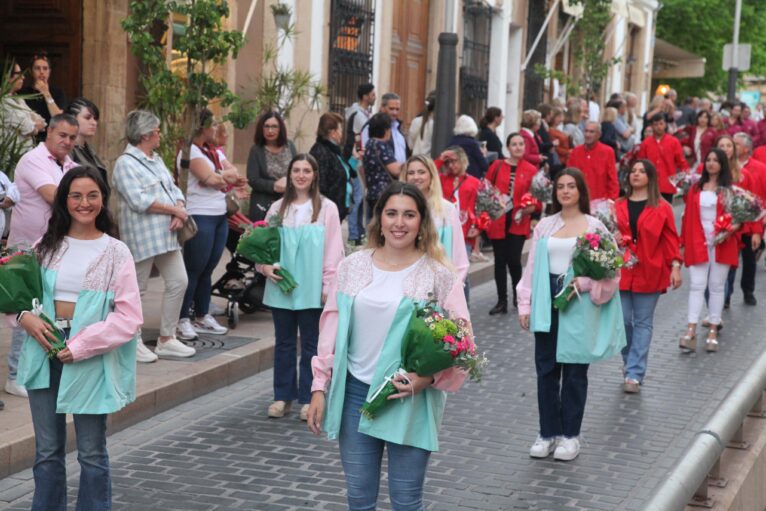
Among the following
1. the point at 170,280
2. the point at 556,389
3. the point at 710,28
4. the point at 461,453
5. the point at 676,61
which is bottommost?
the point at 461,453

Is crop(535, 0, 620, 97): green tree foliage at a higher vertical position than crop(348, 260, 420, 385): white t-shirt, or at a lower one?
higher

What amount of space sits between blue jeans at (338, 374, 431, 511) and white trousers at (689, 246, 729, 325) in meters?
7.15

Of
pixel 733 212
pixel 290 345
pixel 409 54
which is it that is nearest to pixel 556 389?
A: pixel 290 345

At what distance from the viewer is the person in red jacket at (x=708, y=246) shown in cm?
1192

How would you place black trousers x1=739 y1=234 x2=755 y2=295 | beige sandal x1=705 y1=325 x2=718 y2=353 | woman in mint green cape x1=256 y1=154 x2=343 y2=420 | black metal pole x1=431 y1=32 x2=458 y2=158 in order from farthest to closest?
black metal pole x1=431 y1=32 x2=458 y2=158 → black trousers x1=739 y1=234 x2=755 y2=295 → beige sandal x1=705 y1=325 x2=718 y2=353 → woman in mint green cape x1=256 y1=154 x2=343 y2=420

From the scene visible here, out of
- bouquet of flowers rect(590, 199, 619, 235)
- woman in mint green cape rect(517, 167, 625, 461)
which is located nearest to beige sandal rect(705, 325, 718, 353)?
bouquet of flowers rect(590, 199, 619, 235)

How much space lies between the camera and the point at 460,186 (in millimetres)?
12422

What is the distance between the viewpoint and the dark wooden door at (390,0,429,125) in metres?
23.4

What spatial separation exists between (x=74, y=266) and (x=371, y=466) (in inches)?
66.1

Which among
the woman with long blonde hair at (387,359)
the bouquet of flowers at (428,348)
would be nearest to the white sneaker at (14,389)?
the woman with long blonde hair at (387,359)

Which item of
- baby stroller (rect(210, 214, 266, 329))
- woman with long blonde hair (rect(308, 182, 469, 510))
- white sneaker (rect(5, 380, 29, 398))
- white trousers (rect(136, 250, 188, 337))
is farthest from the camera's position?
baby stroller (rect(210, 214, 266, 329))

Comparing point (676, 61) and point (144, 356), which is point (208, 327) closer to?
point (144, 356)

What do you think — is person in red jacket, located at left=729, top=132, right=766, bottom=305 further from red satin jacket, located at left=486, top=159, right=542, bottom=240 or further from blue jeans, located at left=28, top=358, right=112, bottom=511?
blue jeans, located at left=28, top=358, right=112, bottom=511

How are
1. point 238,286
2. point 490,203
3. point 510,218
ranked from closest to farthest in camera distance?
point 238,286 → point 490,203 → point 510,218
